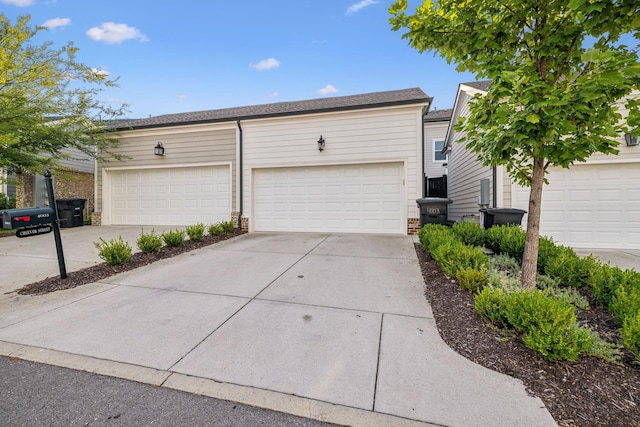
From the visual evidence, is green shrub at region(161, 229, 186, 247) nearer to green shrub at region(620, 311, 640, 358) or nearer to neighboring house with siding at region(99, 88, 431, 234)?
neighboring house with siding at region(99, 88, 431, 234)

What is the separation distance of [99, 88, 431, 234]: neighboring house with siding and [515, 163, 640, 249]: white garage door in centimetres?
300

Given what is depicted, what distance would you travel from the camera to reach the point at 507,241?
4633 millimetres

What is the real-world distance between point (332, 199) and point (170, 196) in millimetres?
5713

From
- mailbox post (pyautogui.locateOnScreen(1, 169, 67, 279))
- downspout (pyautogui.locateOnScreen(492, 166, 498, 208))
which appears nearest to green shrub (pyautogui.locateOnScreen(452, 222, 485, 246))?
downspout (pyautogui.locateOnScreen(492, 166, 498, 208))

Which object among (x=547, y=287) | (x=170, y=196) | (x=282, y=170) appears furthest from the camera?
(x=170, y=196)

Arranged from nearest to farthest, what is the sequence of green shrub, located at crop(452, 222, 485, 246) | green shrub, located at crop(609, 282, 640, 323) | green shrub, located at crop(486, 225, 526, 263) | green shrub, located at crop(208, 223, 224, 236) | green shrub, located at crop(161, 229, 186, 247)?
1. green shrub, located at crop(609, 282, 640, 323)
2. green shrub, located at crop(486, 225, 526, 263)
3. green shrub, located at crop(452, 222, 485, 246)
4. green shrub, located at crop(161, 229, 186, 247)
5. green shrub, located at crop(208, 223, 224, 236)

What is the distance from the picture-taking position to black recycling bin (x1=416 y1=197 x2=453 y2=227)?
681cm

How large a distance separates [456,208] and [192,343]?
402 inches

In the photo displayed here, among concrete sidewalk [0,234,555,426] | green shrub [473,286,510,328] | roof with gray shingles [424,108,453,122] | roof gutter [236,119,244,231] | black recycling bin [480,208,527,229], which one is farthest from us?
roof with gray shingles [424,108,453,122]

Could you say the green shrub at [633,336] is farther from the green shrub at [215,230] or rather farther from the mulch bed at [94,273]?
the green shrub at [215,230]

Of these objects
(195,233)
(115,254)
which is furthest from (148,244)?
(195,233)

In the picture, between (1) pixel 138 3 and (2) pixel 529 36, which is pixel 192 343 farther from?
(1) pixel 138 3

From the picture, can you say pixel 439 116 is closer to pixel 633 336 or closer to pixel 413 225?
pixel 413 225

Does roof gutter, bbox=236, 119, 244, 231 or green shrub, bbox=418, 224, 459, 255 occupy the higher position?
roof gutter, bbox=236, 119, 244, 231
